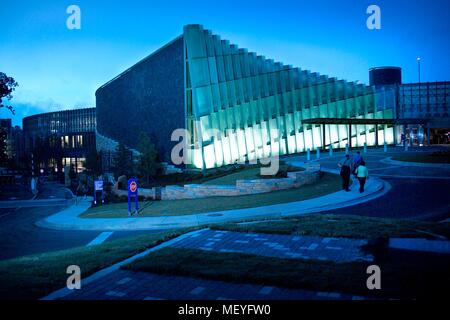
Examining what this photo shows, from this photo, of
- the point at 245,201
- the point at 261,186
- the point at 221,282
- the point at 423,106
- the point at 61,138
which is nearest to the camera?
the point at 221,282

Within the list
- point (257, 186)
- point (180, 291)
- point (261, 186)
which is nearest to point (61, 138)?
point (257, 186)

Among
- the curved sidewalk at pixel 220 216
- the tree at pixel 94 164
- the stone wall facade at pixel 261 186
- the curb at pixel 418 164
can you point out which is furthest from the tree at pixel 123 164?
the curb at pixel 418 164

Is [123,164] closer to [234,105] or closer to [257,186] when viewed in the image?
[234,105]

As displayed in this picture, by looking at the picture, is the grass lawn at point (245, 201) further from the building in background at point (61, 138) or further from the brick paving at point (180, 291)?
the building in background at point (61, 138)

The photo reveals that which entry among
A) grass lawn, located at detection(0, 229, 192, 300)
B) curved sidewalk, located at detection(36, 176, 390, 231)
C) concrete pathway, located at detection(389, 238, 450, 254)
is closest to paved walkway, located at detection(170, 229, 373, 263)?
concrete pathway, located at detection(389, 238, 450, 254)

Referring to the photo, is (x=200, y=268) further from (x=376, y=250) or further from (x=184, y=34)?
(x=184, y=34)

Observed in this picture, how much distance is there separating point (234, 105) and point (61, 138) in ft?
290

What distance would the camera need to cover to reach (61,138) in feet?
357

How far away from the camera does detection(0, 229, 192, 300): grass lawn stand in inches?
234

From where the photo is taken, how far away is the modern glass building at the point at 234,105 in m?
32.8

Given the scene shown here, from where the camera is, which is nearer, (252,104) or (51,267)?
(51,267)

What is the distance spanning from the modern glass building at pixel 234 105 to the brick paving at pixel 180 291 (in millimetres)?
26145

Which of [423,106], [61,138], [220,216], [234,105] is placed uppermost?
[61,138]
